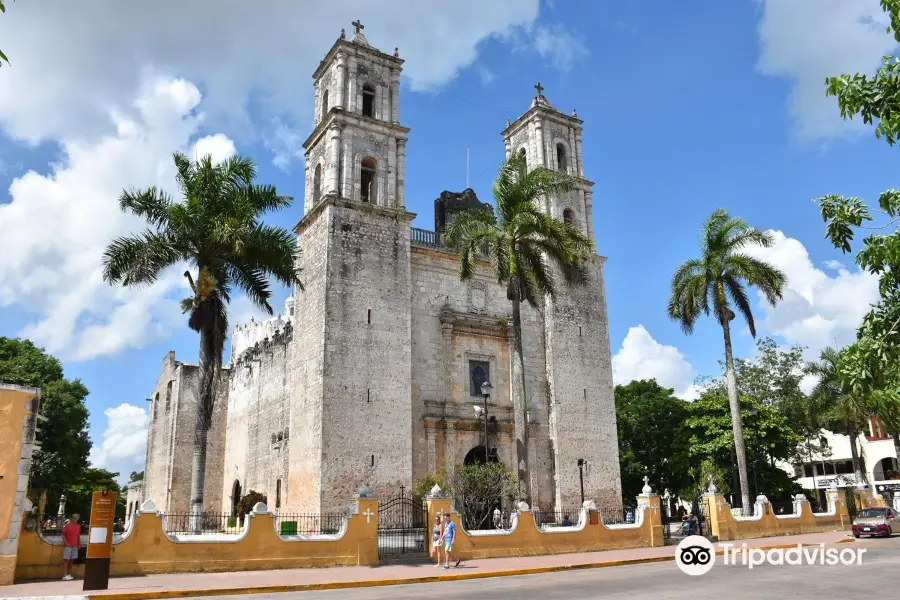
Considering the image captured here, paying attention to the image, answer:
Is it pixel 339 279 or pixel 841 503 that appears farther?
pixel 841 503

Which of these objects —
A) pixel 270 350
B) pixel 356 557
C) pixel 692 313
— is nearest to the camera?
pixel 356 557

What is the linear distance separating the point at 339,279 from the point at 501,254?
264 inches

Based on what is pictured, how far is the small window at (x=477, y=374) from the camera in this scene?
26984 mm

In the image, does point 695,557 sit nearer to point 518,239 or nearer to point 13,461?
point 518,239

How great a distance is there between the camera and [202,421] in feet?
56.7

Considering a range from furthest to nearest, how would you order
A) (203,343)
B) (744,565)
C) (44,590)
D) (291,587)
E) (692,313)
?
(692,313) < (203,343) < (744,565) < (291,587) < (44,590)

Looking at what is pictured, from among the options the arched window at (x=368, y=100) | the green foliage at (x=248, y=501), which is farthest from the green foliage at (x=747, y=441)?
the arched window at (x=368, y=100)

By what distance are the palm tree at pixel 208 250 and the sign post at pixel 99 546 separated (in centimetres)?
448

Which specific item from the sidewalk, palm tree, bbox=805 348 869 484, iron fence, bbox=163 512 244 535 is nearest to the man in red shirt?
the sidewalk

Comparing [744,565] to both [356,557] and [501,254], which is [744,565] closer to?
[356,557]

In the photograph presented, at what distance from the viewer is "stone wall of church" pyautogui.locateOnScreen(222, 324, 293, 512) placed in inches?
1102

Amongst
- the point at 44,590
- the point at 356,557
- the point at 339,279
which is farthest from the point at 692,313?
the point at 44,590

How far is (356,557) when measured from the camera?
16.2 metres

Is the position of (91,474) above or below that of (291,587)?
above
